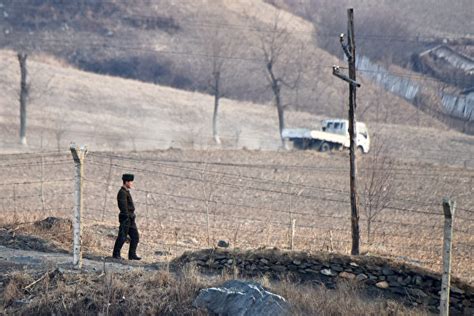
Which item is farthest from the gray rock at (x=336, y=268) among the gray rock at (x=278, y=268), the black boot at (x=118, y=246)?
the black boot at (x=118, y=246)

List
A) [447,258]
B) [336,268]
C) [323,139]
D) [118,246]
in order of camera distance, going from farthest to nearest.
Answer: [323,139], [118,246], [336,268], [447,258]

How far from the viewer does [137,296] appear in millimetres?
13438

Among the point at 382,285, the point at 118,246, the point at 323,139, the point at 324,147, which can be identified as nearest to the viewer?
the point at 382,285

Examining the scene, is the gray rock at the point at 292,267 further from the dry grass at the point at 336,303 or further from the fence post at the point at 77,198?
the fence post at the point at 77,198

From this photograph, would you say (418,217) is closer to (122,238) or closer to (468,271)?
(468,271)

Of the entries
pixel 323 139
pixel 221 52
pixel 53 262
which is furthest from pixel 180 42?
pixel 53 262

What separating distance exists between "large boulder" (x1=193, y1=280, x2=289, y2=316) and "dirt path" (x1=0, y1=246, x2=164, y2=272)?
211 cm

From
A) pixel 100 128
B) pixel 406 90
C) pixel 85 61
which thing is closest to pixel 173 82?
pixel 85 61

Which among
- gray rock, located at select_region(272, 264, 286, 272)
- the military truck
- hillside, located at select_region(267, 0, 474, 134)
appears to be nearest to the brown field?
gray rock, located at select_region(272, 264, 286, 272)

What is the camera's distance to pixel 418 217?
88.8 ft

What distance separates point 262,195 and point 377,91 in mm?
10458

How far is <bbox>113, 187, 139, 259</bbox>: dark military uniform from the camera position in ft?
53.1

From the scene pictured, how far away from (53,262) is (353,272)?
5.02 metres

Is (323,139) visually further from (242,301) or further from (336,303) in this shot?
(242,301)
